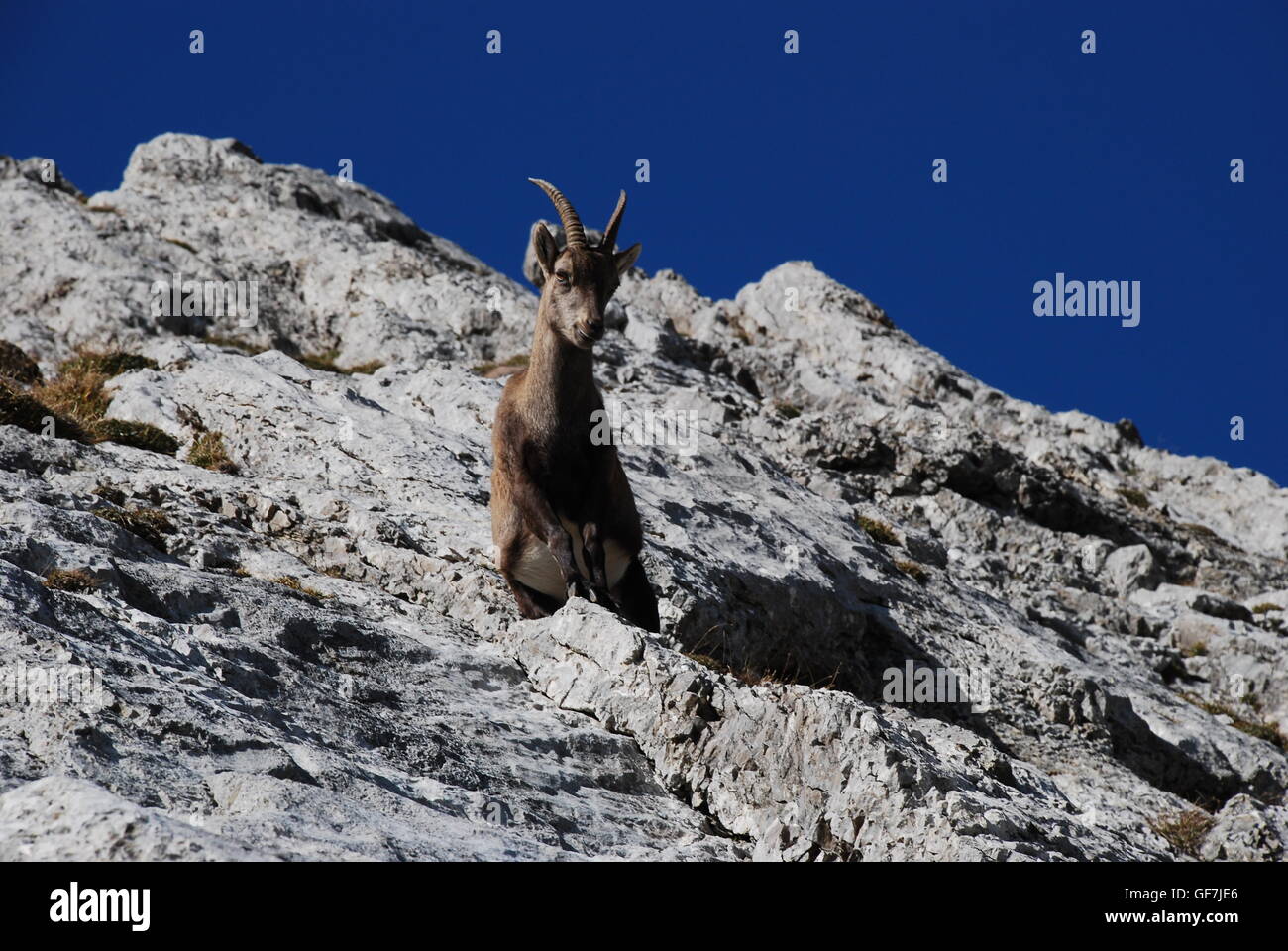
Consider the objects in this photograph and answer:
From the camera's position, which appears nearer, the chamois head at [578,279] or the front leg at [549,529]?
the front leg at [549,529]

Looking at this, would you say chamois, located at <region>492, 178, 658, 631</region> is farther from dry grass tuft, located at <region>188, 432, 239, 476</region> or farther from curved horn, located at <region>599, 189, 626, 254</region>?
dry grass tuft, located at <region>188, 432, 239, 476</region>

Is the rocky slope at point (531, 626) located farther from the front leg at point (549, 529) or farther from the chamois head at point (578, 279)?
the chamois head at point (578, 279)

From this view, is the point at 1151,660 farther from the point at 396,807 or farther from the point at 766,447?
the point at 396,807

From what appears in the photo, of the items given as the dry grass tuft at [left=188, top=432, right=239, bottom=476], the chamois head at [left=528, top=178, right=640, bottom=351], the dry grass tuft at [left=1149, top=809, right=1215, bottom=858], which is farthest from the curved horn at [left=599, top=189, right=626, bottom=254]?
the dry grass tuft at [left=1149, top=809, right=1215, bottom=858]

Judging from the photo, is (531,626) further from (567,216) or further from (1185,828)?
(1185,828)

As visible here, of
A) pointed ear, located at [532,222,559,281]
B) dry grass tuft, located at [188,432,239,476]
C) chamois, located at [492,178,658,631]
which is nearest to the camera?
chamois, located at [492,178,658,631]

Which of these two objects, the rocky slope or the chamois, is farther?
the chamois

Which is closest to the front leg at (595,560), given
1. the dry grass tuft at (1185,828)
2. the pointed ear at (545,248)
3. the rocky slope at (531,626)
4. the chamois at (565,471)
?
the chamois at (565,471)

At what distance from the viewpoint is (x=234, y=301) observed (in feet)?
102

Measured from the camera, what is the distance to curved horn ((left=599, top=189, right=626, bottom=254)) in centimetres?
1281

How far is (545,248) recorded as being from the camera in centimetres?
1290

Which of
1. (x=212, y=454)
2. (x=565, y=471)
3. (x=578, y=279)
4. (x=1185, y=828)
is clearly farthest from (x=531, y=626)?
(x=1185, y=828)

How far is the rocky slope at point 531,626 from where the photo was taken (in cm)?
772
